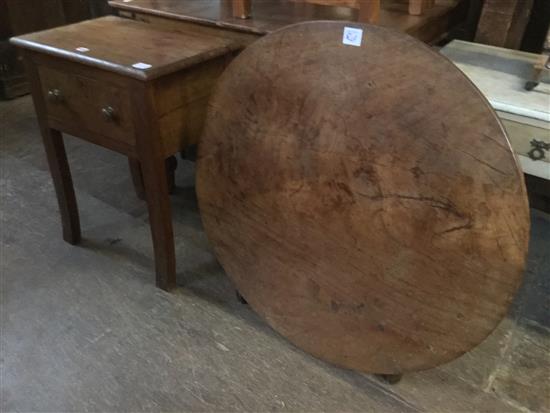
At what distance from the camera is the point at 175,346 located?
62.1 inches

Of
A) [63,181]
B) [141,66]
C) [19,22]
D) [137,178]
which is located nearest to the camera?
[141,66]

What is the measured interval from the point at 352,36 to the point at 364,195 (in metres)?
0.34

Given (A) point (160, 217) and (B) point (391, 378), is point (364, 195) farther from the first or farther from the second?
(A) point (160, 217)

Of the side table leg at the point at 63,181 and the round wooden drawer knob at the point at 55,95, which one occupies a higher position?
the round wooden drawer knob at the point at 55,95

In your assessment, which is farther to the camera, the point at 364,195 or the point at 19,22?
the point at 19,22

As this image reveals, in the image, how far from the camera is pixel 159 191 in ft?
5.11

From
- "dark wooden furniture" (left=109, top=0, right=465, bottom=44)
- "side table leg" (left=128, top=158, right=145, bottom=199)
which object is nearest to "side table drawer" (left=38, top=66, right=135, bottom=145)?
"dark wooden furniture" (left=109, top=0, right=465, bottom=44)

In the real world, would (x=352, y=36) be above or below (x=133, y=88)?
above

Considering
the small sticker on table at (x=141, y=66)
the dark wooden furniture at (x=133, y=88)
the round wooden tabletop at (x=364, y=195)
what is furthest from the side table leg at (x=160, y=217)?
the small sticker on table at (x=141, y=66)

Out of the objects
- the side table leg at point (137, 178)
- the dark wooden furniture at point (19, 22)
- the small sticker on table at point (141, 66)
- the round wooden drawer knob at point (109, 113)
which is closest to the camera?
the small sticker on table at point (141, 66)

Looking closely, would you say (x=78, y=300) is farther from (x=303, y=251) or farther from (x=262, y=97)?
(x=262, y=97)

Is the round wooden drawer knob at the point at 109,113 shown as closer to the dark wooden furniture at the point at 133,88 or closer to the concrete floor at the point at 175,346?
the dark wooden furniture at the point at 133,88

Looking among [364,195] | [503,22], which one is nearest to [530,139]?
[364,195]

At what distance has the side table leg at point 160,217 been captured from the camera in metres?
1.51
